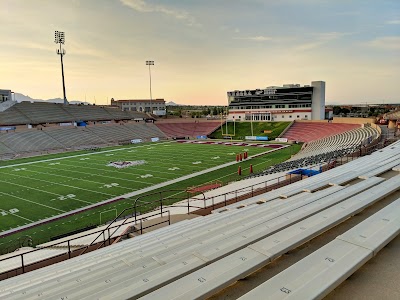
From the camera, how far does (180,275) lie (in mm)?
4078

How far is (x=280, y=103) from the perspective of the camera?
219ft

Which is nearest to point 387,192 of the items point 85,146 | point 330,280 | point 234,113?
point 330,280

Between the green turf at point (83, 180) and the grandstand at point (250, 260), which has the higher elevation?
the grandstand at point (250, 260)

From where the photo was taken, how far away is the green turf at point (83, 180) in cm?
1852

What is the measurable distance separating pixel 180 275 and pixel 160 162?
32.7 meters

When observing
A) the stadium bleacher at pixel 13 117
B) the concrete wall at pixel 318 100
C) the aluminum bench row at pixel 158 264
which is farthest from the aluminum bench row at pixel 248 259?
the concrete wall at pixel 318 100

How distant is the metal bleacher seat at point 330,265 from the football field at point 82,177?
60.1ft

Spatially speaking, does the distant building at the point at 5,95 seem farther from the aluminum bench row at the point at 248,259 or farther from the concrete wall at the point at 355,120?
the aluminum bench row at the point at 248,259

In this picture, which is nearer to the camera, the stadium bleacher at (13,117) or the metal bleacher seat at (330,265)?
the metal bleacher seat at (330,265)

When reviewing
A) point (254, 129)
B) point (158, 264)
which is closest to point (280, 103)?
point (254, 129)

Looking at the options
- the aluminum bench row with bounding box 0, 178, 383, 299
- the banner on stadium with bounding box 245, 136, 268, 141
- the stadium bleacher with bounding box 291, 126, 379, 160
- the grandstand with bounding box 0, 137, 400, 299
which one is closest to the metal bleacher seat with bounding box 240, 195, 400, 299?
the grandstand with bounding box 0, 137, 400, 299

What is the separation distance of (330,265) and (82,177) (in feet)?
94.6

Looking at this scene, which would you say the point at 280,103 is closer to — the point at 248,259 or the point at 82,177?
the point at 82,177

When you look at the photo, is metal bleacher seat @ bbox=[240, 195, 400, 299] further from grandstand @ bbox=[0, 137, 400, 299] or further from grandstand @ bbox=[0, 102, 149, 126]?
grandstand @ bbox=[0, 102, 149, 126]
